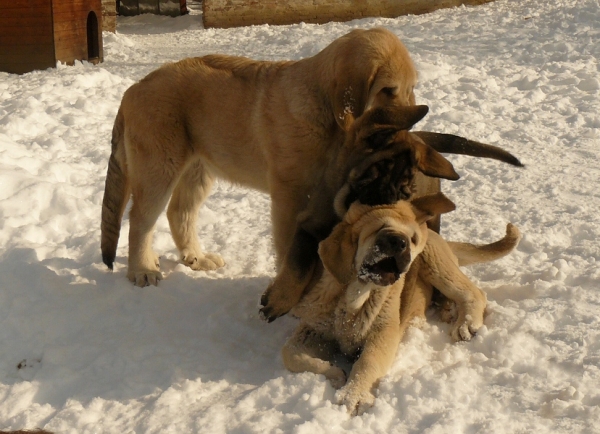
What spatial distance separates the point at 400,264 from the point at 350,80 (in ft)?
4.42

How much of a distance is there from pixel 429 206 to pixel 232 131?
74.8 inches

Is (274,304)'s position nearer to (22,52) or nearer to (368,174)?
(368,174)

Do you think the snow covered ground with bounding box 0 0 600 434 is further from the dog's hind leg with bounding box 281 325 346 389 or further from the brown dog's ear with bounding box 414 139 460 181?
the brown dog's ear with bounding box 414 139 460 181

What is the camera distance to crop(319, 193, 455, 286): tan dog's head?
353 centimetres

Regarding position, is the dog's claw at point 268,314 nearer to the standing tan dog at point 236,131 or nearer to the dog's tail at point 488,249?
the standing tan dog at point 236,131

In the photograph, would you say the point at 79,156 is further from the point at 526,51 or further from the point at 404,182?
the point at 526,51

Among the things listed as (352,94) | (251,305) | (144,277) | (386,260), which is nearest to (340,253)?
(386,260)

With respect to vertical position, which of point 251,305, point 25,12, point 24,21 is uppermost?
point 25,12

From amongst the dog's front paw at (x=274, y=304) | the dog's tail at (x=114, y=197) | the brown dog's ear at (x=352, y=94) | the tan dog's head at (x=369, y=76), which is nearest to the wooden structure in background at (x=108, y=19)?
the dog's tail at (x=114, y=197)

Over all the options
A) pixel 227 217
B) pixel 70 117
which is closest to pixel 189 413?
pixel 227 217

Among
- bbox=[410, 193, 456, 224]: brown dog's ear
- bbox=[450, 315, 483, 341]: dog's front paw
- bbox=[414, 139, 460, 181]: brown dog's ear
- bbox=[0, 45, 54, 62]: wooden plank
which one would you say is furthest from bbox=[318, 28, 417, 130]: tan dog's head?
bbox=[0, 45, 54, 62]: wooden plank

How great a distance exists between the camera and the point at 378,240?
11.6 ft

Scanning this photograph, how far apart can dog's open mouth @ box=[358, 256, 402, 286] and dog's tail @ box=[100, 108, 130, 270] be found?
7.65 feet

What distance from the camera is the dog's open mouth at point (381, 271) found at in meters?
3.60
